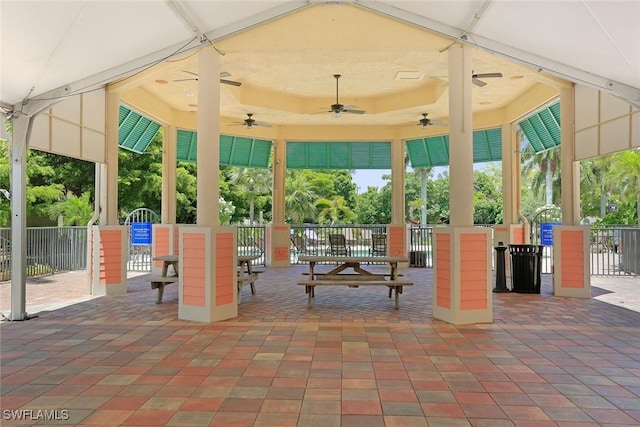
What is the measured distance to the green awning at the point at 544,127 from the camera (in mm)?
9747

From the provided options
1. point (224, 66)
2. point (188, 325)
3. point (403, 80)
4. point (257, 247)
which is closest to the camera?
point (188, 325)

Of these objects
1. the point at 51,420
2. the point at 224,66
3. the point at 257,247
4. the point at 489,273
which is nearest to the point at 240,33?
the point at 224,66

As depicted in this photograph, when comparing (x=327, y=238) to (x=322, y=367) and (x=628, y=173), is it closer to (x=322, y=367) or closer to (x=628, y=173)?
(x=322, y=367)

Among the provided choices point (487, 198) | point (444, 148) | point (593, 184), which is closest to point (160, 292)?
point (444, 148)

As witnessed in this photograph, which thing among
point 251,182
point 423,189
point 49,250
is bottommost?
point 49,250

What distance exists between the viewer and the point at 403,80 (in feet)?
30.0

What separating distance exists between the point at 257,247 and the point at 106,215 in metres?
5.72

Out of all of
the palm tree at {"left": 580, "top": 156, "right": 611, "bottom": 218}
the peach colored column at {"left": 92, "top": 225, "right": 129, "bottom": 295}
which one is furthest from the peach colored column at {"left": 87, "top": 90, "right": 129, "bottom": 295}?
the palm tree at {"left": 580, "top": 156, "right": 611, "bottom": 218}

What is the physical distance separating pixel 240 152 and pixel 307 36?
23.8 ft

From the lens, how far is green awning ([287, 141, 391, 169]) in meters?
12.9

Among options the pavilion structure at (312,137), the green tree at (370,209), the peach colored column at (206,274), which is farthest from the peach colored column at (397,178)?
the green tree at (370,209)

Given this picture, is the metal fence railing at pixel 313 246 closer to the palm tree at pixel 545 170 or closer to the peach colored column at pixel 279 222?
the peach colored column at pixel 279 222

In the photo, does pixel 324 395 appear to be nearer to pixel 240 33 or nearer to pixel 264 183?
pixel 240 33

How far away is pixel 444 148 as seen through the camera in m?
12.5
